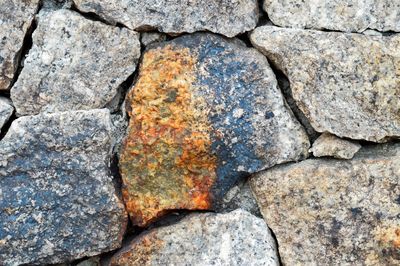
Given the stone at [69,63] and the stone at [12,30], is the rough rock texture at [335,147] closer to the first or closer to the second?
the stone at [69,63]

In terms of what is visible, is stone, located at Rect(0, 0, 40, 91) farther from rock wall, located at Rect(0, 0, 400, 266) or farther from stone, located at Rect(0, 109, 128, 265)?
stone, located at Rect(0, 109, 128, 265)

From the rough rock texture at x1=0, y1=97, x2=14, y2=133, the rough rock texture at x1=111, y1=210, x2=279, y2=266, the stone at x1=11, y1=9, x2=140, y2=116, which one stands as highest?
the stone at x1=11, y1=9, x2=140, y2=116

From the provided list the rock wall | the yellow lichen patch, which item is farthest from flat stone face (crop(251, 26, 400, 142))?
the yellow lichen patch

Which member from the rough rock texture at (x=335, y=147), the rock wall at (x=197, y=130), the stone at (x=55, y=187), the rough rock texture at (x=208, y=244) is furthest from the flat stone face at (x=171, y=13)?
the rough rock texture at (x=208, y=244)

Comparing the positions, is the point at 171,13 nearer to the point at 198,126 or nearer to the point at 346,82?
the point at 198,126

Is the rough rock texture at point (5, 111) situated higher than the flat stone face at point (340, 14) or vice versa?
the flat stone face at point (340, 14)

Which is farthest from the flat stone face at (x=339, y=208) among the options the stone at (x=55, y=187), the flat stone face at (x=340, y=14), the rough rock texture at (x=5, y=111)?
the rough rock texture at (x=5, y=111)

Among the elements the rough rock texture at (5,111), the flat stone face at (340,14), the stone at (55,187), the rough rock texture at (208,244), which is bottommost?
the rough rock texture at (208,244)
